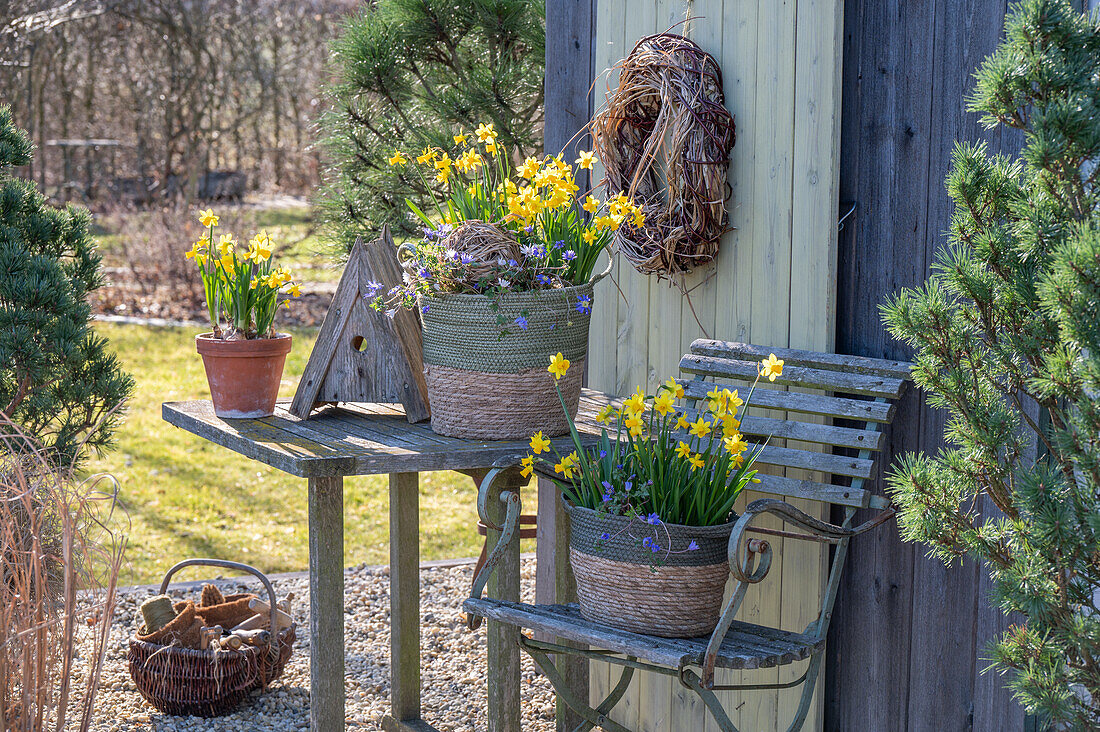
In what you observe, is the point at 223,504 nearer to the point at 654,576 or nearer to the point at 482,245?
the point at 482,245

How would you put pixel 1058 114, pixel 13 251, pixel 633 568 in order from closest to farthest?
1. pixel 1058 114
2. pixel 633 568
3. pixel 13 251

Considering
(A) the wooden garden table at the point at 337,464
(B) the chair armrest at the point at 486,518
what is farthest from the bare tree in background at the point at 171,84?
(B) the chair armrest at the point at 486,518

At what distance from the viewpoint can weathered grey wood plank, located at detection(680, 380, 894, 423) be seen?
2.29m

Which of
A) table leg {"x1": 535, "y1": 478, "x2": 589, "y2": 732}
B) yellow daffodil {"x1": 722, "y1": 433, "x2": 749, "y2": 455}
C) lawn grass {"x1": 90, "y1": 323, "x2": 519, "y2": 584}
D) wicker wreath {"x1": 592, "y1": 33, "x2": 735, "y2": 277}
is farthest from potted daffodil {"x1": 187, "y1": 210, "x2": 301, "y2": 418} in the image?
lawn grass {"x1": 90, "y1": 323, "x2": 519, "y2": 584}

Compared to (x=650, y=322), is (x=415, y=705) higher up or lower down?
lower down

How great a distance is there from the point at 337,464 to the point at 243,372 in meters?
0.49

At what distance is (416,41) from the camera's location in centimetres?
450

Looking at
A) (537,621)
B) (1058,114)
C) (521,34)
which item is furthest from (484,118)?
(1058,114)

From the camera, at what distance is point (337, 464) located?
2207mm

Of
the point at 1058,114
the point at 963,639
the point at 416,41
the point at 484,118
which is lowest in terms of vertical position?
the point at 963,639

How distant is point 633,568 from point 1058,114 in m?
1.03

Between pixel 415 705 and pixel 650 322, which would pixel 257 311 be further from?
pixel 415 705

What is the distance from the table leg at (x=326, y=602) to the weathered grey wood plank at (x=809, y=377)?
0.85 m

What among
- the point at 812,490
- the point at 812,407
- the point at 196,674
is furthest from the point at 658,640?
the point at 196,674
